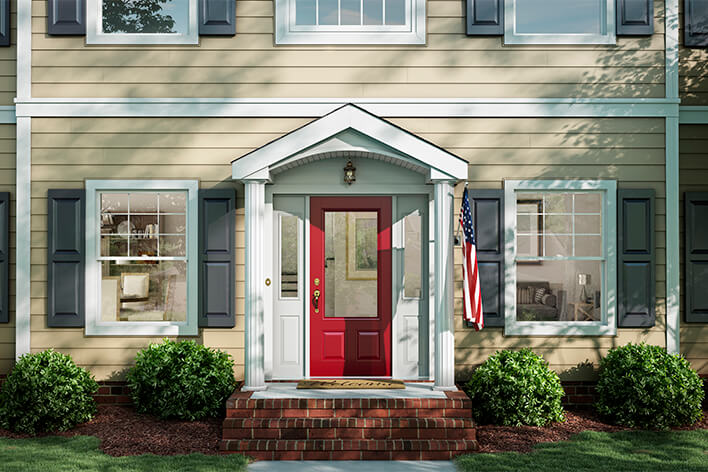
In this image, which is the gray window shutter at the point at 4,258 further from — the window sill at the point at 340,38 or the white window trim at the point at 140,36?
the window sill at the point at 340,38

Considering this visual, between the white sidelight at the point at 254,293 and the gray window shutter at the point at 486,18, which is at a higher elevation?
the gray window shutter at the point at 486,18

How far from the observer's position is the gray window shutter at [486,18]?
6918 mm

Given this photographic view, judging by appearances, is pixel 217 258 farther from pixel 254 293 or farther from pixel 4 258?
pixel 4 258

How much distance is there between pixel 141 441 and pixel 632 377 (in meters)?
5.09

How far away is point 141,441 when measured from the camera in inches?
230

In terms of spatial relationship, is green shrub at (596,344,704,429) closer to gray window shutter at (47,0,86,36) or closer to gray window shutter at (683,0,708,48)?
gray window shutter at (683,0,708,48)

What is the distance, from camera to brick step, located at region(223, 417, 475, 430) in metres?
5.85

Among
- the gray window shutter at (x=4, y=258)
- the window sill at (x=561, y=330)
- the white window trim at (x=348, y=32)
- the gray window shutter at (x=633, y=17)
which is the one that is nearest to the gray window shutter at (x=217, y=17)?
the white window trim at (x=348, y=32)

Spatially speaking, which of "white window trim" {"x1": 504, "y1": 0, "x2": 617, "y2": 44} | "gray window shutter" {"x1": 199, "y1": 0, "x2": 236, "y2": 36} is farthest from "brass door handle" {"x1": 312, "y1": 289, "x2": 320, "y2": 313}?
"white window trim" {"x1": 504, "y1": 0, "x2": 617, "y2": 44}

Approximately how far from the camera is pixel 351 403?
5.96m

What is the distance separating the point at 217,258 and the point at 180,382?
1439 millimetres

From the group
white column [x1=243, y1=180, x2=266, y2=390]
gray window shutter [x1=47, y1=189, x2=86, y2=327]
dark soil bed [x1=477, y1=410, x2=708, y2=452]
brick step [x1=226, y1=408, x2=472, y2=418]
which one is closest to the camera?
dark soil bed [x1=477, y1=410, x2=708, y2=452]

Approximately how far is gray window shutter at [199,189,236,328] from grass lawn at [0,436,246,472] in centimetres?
172

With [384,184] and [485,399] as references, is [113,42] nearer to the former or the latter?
[384,184]
